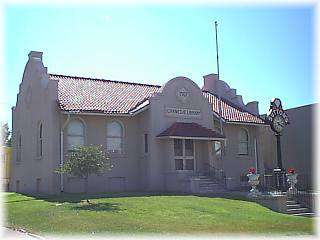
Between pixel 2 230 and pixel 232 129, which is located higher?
pixel 232 129

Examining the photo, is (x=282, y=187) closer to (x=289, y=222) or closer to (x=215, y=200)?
(x=215, y=200)

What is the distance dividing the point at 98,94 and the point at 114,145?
3434mm

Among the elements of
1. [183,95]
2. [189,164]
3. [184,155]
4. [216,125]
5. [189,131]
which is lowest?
[189,164]

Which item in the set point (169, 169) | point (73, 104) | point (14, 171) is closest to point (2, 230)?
point (73, 104)

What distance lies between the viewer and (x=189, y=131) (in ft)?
88.7

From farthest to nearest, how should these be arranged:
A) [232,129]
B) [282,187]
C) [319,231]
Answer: [232,129]
[282,187]
[319,231]

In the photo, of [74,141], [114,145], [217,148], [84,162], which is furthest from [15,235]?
[217,148]

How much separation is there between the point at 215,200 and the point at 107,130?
881cm

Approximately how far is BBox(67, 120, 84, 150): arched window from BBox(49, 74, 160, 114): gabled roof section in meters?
1.18

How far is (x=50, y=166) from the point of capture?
2500 cm

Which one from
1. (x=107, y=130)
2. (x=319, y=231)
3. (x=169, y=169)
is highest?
(x=107, y=130)

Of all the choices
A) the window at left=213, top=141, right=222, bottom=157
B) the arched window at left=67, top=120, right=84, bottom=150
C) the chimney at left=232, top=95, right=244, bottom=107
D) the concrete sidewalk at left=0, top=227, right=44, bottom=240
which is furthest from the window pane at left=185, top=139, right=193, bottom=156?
the concrete sidewalk at left=0, top=227, right=44, bottom=240

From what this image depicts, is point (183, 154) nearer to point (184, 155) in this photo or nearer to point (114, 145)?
point (184, 155)

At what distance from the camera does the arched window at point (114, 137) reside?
26750 mm
